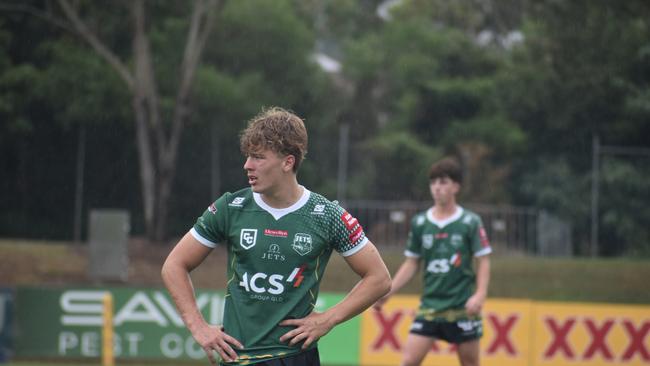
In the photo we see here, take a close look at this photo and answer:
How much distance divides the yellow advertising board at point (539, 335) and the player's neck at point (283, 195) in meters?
9.24

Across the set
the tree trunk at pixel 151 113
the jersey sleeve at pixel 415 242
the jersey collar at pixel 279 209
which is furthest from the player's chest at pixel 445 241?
Result: the tree trunk at pixel 151 113

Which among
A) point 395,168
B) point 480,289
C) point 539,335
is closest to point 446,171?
point 480,289

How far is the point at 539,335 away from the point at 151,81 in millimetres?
11506

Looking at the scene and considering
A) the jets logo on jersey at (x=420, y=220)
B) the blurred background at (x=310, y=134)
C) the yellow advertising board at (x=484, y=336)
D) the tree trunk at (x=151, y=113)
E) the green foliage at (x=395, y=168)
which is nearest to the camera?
the jets logo on jersey at (x=420, y=220)

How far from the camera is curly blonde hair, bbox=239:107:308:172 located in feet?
15.2

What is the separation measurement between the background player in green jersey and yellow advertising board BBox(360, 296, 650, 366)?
541 cm

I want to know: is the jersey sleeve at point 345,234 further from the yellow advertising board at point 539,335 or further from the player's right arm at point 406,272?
the yellow advertising board at point 539,335

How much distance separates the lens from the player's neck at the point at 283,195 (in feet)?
15.6

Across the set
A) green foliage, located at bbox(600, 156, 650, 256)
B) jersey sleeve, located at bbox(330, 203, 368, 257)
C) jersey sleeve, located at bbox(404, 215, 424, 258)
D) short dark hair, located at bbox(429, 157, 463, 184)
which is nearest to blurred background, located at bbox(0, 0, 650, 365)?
green foliage, located at bbox(600, 156, 650, 256)

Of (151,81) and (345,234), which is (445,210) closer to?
(345,234)

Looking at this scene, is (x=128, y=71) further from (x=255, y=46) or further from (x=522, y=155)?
(x=522, y=155)

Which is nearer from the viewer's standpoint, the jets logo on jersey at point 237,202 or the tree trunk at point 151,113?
the jets logo on jersey at point 237,202

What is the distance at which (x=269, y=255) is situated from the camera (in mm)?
4703

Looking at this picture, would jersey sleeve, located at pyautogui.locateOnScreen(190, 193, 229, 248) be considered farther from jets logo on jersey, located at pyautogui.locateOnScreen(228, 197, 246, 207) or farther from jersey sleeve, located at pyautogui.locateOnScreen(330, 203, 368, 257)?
jersey sleeve, located at pyautogui.locateOnScreen(330, 203, 368, 257)
